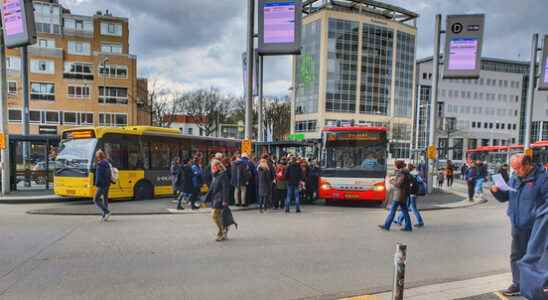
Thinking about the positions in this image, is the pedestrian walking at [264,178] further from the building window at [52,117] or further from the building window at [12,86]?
the building window at [12,86]

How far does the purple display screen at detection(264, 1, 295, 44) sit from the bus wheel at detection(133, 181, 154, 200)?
7.54m

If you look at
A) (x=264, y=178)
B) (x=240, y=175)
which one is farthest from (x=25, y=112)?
(x=264, y=178)

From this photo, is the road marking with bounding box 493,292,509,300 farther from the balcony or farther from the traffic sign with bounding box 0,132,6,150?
the balcony

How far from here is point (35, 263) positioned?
5922 millimetres

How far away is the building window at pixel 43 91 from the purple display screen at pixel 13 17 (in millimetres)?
39547

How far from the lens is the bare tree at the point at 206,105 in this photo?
179 ft

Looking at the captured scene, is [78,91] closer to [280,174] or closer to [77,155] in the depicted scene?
[77,155]

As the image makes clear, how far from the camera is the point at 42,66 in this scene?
4884 centimetres

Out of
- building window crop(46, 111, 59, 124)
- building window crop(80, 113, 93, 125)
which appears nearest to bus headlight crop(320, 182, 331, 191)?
building window crop(80, 113, 93, 125)

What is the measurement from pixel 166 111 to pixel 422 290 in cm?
5078

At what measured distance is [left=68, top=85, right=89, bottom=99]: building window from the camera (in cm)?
4984

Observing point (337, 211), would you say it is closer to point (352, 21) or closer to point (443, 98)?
point (352, 21)

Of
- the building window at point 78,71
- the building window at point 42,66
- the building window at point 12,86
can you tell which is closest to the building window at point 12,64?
the building window at point 12,86

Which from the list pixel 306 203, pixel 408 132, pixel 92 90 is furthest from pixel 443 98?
pixel 306 203
